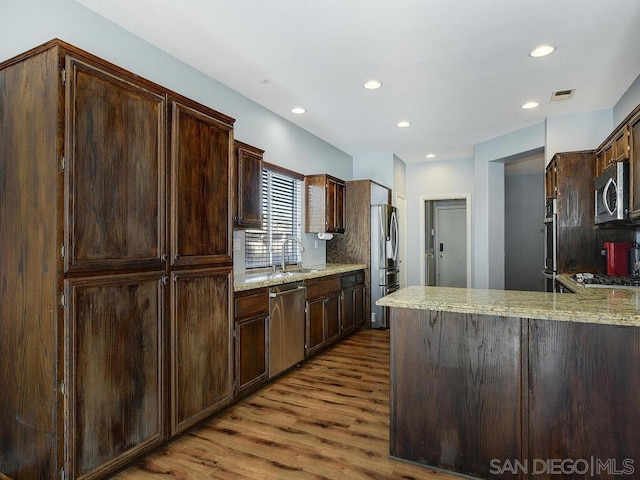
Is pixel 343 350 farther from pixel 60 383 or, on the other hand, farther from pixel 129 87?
pixel 129 87

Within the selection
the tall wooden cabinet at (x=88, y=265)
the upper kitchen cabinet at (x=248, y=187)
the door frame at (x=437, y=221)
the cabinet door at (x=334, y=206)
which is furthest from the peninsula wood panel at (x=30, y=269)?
the door frame at (x=437, y=221)

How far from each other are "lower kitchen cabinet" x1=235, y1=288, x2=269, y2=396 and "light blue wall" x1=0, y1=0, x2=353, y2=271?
2.50ft

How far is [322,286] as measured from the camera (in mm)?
4160

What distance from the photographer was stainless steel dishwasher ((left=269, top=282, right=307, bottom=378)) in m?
3.28

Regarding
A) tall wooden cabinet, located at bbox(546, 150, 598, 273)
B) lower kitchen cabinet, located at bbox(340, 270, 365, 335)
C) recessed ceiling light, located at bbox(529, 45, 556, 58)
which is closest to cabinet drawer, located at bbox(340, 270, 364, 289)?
lower kitchen cabinet, located at bbox(340, 270, 365, 335)

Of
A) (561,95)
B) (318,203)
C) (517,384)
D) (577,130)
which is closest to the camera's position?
(517,384)

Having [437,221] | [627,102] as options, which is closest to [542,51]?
[627,102]

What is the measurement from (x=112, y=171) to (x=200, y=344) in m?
1.20

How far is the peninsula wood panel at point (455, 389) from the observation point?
189cm

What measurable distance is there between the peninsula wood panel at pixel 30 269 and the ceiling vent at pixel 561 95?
4.10 meters

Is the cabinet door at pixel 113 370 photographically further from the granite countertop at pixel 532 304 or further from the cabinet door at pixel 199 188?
the granite countertop at pixel 532 304

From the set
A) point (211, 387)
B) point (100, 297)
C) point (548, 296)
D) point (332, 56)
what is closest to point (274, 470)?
point (211, 387)

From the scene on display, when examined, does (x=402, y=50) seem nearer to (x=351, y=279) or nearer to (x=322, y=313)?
(x=322, y=313)

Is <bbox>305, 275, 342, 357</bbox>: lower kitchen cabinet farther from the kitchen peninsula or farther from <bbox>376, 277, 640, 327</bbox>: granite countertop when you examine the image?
the kitchen peninsula
